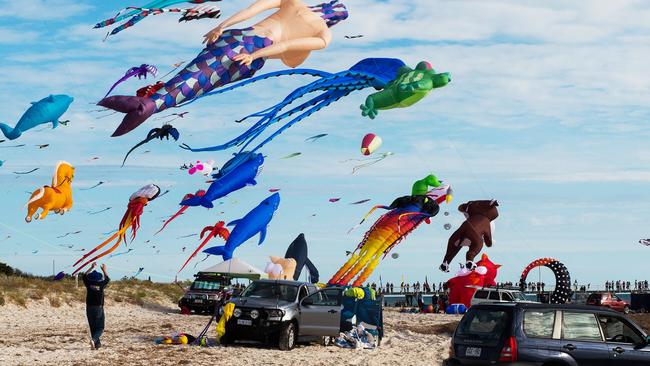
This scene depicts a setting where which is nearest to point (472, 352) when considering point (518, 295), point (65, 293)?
point (518, 295)

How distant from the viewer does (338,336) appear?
24609mm

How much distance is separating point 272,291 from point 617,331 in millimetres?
10031

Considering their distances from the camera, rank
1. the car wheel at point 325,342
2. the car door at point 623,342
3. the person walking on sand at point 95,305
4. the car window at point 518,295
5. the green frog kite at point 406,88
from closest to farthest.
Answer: the car door at point 623,342 → the person walking on sand at point 95,305 → the green frog kite at point 406,88 → the car wheel at point 325,342 → the car window at point 518,295

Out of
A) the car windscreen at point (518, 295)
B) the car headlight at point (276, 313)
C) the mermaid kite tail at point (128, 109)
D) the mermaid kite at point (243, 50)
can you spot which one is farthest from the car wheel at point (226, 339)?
the car windscreen at point (518, 295)

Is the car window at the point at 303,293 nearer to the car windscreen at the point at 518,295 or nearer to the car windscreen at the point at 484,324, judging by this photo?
the car windscreen at the point at 484,324

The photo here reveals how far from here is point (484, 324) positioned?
15203mm

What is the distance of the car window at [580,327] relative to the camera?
1506cm

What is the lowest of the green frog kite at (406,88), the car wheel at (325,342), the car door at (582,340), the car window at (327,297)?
the car wheel at (325,342)

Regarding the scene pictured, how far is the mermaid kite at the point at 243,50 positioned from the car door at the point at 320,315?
6040 millimetres

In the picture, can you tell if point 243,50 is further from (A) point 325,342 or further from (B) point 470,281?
(B) point 470,281

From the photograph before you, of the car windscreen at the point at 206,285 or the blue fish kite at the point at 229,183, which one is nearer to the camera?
the blue fish kite at the point at 229,183

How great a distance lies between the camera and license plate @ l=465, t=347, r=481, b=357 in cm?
1499

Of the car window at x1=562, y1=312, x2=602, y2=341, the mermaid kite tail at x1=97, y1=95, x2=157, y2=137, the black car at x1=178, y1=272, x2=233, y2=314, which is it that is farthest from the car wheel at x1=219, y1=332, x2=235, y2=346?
the black car at x1=178, y1=272, x2=233, y2=314

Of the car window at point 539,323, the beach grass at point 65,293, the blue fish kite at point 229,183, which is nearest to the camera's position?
the car window at point 539,323
